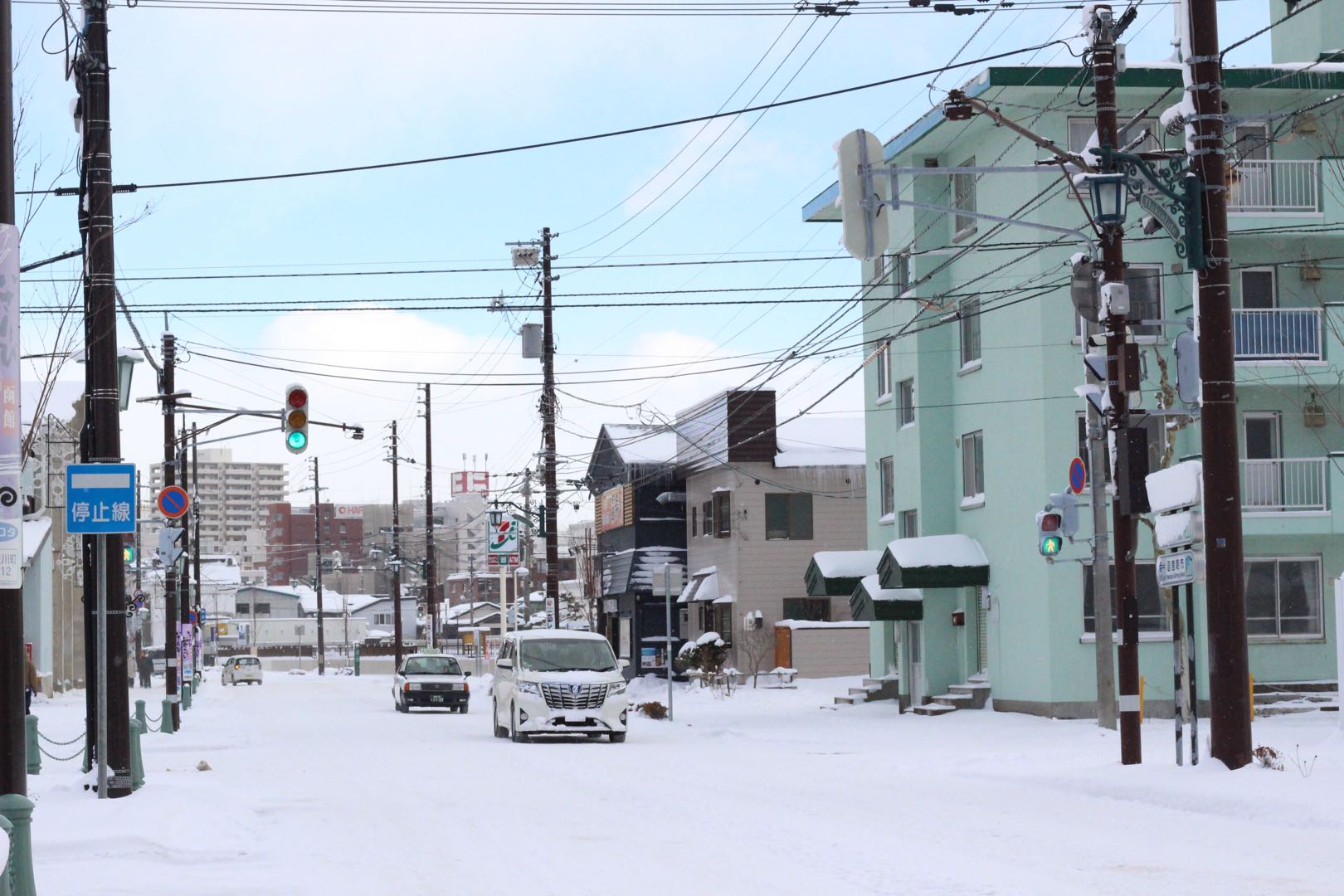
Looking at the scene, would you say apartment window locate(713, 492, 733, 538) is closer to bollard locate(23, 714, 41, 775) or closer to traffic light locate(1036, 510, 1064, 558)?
traffic light locate(1036, 510, 1064, 558)

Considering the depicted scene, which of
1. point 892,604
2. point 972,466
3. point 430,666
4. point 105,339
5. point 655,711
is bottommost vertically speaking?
point 655,711

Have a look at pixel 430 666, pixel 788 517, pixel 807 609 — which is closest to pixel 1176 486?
pixel 430 666

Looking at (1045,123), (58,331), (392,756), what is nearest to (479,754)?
(392,756)

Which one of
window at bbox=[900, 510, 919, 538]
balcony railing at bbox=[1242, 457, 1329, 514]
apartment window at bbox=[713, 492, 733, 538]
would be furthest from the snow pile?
apartment window at bbox=[713, 492, 733, 538]

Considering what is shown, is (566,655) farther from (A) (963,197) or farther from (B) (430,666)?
(B) (430,666)

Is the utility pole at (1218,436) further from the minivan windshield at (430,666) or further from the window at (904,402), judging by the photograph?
the minivan windshield at (430,666)

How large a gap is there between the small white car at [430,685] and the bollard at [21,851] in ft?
112

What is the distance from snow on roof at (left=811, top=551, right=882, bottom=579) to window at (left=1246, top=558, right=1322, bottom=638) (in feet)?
31.4

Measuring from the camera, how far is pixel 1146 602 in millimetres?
33000

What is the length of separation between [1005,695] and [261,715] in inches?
706

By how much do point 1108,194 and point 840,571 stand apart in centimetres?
2280

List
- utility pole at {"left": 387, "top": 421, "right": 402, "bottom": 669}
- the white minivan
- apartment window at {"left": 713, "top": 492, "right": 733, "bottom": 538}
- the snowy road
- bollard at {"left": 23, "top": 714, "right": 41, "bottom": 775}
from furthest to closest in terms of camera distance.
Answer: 1. utility pole at {"left": 387, "top": 421, "right": 402, "bottom": 669}
2. apartment window at {"left": 713, "top": 492, "right": 733, "bottom": 538}
3. the white minivan
4. bollard at {"left": 23, "top": 714, "right": 41, "bottom": 775}
5. the snowy road

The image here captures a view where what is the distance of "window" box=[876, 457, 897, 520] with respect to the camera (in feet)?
135

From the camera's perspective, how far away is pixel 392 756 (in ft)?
81.5
